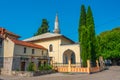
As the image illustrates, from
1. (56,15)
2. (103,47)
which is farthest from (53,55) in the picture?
(56,15)

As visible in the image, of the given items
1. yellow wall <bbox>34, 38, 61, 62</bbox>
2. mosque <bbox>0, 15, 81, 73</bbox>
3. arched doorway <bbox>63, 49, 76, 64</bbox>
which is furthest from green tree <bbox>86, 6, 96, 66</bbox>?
arched doorway <bbox>63, 49, 76, 64</bbox>

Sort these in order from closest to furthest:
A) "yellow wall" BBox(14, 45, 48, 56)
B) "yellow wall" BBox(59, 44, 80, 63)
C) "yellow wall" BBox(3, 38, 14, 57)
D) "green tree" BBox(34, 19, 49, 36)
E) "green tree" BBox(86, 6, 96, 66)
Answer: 1. "yellow wall" BBox(3, 38, 14, 57)
2. "yellow wall" BBox(14, 45, 48, 56)
3. "green tree" BBox(86, 6, 96, 66)
4. "yellow wall" BBox(59, 44, 80, 63)
5. "green tree" BBox(34, 19, 49, 36)

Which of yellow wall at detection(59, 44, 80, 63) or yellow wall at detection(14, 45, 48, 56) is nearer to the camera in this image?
yellow wall at detection(14, 45, 48, 56)

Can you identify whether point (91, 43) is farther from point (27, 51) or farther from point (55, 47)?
point (27, 51)

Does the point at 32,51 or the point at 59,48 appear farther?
the point at 59,48

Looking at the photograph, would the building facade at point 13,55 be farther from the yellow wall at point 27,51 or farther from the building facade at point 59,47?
the building facade at point 59,47

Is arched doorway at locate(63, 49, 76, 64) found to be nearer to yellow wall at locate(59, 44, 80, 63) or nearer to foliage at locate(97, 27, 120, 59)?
yellow wall at locate(59, 44, 80, 63)

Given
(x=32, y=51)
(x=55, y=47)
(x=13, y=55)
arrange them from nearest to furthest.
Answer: (x=13, y=55) → (x=32, y=51) → (x=55, y=47)

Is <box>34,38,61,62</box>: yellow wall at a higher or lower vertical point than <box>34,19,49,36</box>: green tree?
lower

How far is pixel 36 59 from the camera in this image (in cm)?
2880

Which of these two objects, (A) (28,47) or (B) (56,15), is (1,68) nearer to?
(A) (28,47)

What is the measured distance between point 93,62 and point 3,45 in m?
16.1

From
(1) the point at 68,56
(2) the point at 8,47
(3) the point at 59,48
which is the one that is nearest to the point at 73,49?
(3) the point at 59,48

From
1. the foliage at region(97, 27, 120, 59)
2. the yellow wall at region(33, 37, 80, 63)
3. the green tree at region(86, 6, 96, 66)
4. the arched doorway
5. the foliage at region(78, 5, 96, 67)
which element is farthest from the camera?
the foliage at region(97, 27, 120, 59)
